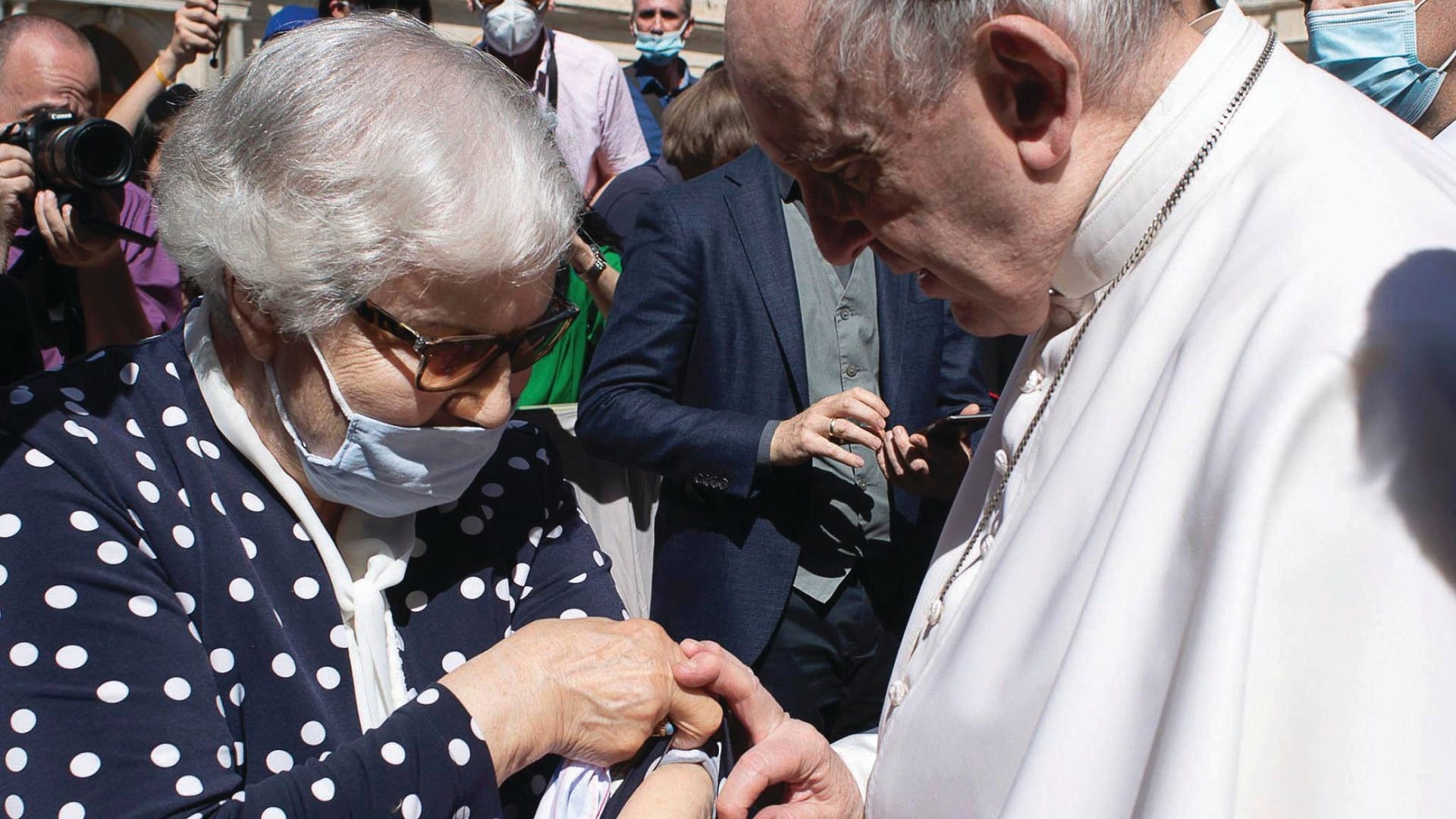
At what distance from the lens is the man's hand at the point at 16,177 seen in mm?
2648

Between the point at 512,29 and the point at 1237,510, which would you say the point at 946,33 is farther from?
the point at 512,29

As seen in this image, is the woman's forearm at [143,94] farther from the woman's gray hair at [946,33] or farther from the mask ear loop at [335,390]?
the woman's gray hair at [946,33]

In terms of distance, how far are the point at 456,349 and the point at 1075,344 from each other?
2.96 ft

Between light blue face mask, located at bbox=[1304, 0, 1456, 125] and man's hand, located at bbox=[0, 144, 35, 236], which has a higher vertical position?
light blue face mask, located at bbox=[1304, 0, 1456, 125]

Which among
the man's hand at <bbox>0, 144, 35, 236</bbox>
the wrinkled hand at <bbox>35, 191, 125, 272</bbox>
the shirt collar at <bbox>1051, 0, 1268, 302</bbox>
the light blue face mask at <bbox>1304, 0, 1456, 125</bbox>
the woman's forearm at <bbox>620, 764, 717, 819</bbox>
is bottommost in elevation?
the wrinkled hand at <bbox>35, 191, 125, 272</bbox>

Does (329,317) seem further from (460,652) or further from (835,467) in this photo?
(835,467)

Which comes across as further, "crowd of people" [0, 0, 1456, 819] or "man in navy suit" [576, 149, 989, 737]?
"man in navy suit" [576, 149, 989, 737]

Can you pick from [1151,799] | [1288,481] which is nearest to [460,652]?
[1151,799]

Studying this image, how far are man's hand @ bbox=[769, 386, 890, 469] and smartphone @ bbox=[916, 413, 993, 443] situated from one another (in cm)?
12

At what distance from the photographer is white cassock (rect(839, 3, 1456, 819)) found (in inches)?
39.3

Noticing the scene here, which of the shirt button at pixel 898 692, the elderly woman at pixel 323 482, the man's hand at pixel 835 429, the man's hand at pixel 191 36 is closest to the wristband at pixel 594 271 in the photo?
the man's hand at pixel 835 429

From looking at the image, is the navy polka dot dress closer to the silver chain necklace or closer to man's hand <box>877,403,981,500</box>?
the silver chain necklace

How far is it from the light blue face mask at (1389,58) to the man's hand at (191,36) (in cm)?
376

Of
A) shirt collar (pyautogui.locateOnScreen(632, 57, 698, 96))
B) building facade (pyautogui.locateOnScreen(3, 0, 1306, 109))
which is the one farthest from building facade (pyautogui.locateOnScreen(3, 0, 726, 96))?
shirt collar (pyautogui.locateOnScreen(632, 57, 698, 96))
